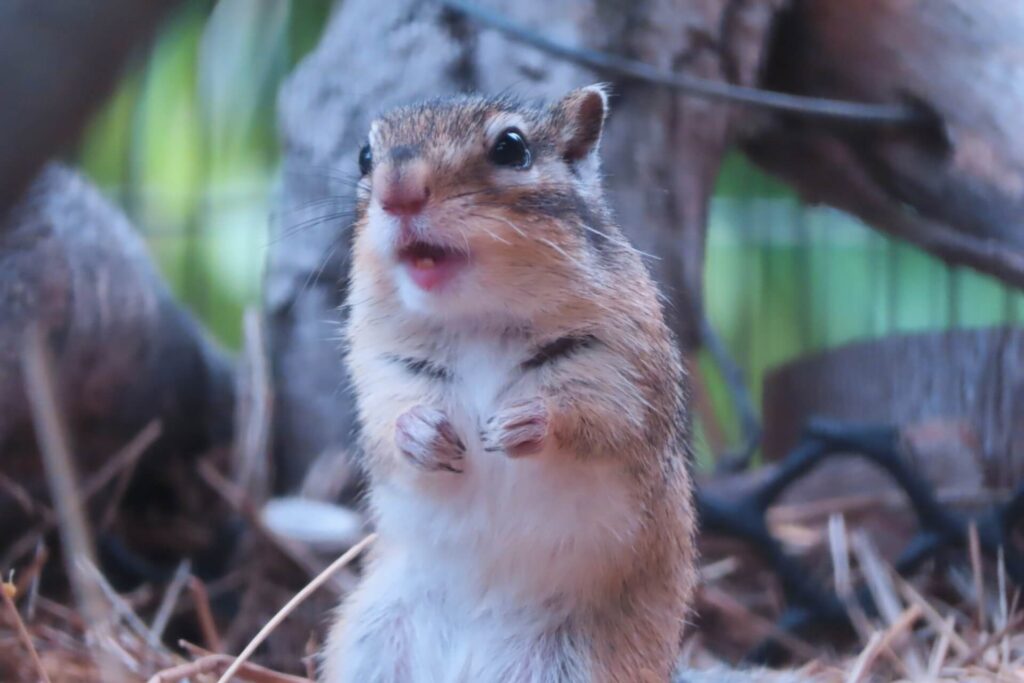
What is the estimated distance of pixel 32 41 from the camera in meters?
0.47

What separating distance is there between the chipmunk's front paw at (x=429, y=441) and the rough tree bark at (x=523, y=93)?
3.95ft

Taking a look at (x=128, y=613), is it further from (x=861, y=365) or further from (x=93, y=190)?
(x=861, y=365)

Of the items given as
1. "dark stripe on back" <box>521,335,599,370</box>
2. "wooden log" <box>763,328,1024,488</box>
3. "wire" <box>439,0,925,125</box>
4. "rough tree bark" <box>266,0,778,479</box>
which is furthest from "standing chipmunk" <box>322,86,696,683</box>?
"wooden log" <box>763,328,1024,488</box>

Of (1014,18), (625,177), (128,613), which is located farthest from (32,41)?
(1014,18)

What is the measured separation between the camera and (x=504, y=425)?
162 centimetres

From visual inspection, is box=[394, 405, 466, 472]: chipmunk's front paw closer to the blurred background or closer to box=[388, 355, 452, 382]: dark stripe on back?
box=[388, 355, 452, 382]: dark stripe on back

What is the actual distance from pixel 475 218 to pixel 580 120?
42 cm

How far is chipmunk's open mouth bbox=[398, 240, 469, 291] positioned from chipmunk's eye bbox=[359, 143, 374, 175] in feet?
0.92

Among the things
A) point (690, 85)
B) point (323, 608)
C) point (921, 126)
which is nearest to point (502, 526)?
point (323, 608)

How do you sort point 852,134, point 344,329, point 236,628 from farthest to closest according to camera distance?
1. point 852,134
2. point 236,628
3. point 344,329

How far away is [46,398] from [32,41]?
0.94m

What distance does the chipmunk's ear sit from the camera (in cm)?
194

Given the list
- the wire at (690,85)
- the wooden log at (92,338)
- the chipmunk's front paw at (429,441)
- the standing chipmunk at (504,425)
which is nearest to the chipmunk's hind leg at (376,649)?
the standing chipmunk at (504,425)

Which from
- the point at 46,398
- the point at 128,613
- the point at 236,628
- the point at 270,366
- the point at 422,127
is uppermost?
the point at 422,127
